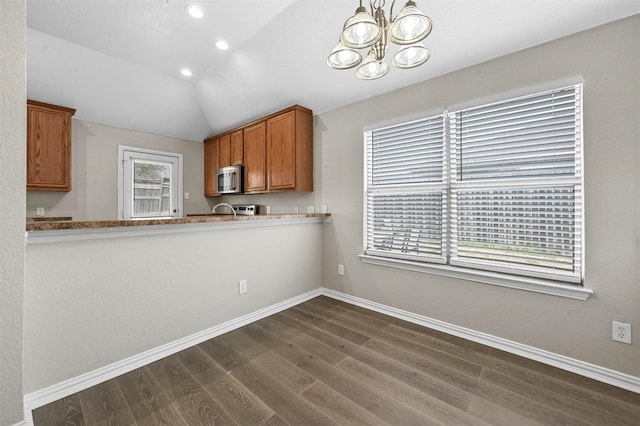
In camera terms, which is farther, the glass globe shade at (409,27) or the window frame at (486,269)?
the window frame at (486,269)

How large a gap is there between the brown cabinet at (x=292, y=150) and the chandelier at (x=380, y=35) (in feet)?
6.26

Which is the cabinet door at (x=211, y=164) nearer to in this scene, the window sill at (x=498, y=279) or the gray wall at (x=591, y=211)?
the window sill at (x=498, y=279)

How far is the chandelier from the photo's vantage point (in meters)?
1.22

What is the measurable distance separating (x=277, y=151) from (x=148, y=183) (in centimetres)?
254

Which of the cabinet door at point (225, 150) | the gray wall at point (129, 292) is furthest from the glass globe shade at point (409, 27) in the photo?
the cabinet door at point (225, 150)

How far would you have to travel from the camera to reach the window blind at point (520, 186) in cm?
189

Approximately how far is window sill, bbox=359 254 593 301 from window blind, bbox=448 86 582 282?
62mm

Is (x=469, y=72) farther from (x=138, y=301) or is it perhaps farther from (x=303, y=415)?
(x=138, y=301)

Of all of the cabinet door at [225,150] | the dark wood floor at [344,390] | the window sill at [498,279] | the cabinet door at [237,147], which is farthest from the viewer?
the cabinet door at [225,150]

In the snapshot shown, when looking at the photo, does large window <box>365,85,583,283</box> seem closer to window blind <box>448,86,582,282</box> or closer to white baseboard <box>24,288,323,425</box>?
window blind <box>448,86,582,282</box>

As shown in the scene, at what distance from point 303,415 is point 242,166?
354 cm

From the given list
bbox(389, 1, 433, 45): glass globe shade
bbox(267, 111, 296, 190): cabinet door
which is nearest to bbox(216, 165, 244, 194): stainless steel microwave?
bbox(267, 111, 296, 190): cabinet door

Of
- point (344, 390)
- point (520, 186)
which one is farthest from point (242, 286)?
point (520, 186)

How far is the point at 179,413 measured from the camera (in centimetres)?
147
